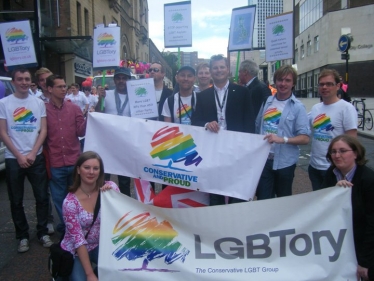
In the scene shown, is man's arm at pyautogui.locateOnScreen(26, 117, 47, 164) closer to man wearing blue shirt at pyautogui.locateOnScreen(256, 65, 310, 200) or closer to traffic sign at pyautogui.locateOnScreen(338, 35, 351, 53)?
man wearing blue shirt at pyautogui.locateOnScreen(256, 65, 310, 200)

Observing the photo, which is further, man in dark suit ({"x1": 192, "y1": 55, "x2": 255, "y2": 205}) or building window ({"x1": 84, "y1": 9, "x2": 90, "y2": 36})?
building window ({"x1": 84, "y1": 9, "x2": 90, "y2": 36})

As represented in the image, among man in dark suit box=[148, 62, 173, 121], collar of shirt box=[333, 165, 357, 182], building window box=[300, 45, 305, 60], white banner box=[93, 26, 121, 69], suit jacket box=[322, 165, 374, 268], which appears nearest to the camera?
suit jacket box=[322, 165, 374, 268]

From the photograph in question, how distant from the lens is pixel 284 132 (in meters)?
4.00

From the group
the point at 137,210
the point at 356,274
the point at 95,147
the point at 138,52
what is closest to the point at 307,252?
the point at 356,274

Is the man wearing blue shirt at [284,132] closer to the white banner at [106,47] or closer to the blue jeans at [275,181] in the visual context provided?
the blue jeans at [275,181]

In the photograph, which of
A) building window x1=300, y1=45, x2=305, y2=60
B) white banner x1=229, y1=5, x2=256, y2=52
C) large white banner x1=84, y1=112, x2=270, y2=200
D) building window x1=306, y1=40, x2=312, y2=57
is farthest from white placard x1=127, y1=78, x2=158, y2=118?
building window x1=300, y1=45, x2=305, y2=60

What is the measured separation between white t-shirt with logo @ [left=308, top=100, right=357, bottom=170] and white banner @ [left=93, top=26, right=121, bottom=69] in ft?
10.5

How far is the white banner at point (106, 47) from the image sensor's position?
6.02m

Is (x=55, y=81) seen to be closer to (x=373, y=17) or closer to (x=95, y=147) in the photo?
(x=95, y=147)

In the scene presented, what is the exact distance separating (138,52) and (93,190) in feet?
155

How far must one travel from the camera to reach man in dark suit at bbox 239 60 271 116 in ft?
18.4

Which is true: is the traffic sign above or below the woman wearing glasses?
above

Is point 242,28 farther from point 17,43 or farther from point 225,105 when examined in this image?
point 17,43

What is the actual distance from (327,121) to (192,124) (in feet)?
4.45
